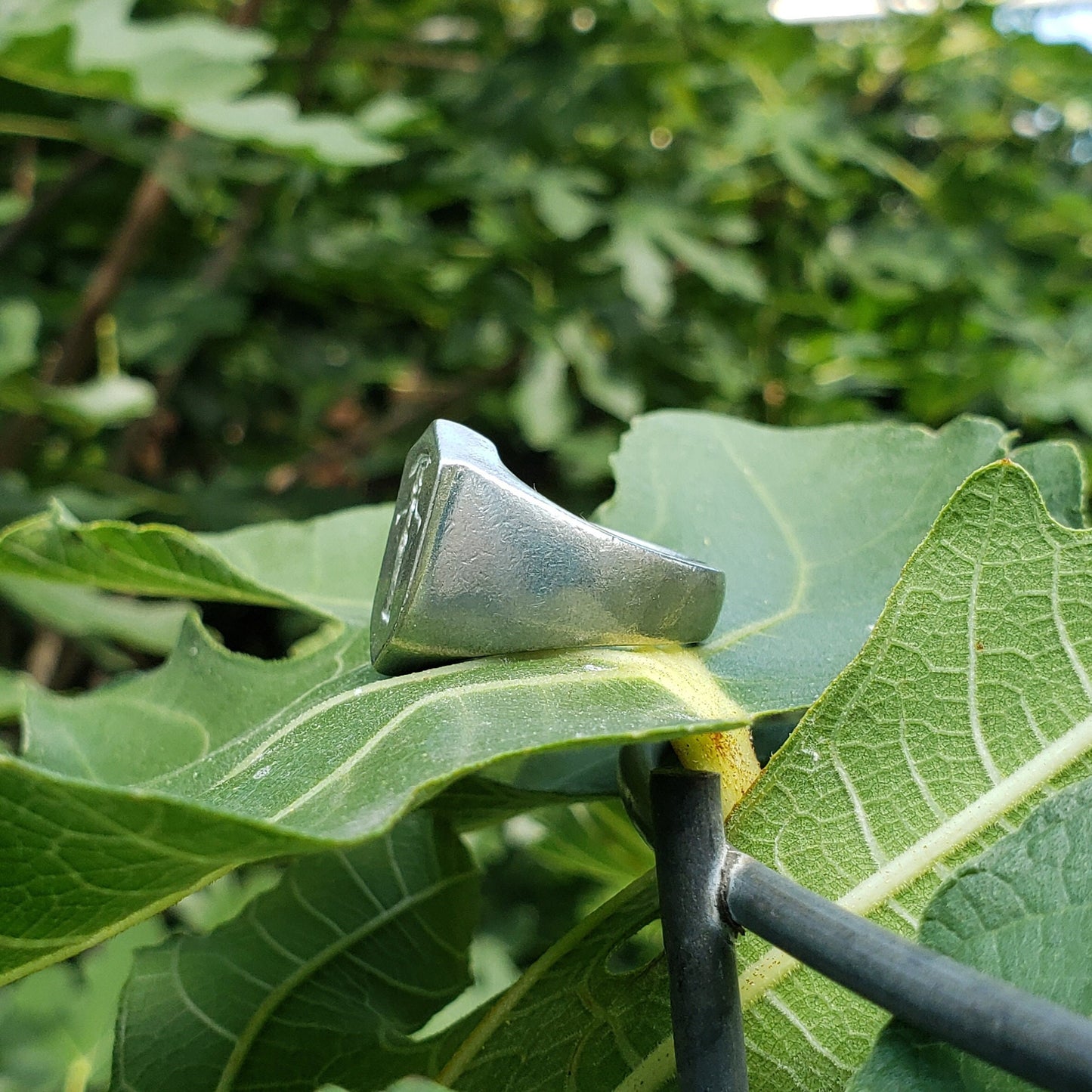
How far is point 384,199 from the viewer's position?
1.41 m

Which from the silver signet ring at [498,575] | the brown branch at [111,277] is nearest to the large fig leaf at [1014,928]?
the silver signet ring at [498,575]

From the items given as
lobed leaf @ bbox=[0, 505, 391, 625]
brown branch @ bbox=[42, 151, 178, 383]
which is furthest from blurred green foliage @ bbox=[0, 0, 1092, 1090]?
lobed leaf @ bbox=[0, 505, 391, 625]

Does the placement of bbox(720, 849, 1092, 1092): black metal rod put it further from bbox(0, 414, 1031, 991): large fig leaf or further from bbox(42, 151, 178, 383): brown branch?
bbox(42, 151, 178, 383): brown branch

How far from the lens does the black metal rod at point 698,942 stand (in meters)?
0.26

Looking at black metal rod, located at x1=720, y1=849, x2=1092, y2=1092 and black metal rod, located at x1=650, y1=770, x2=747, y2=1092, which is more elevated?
black metal rod, located at x1=720, y1=849, x2=1092, y2=1092

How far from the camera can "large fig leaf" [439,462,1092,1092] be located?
28 cm

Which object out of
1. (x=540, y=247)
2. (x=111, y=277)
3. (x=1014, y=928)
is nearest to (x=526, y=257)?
(x=540, y=247)

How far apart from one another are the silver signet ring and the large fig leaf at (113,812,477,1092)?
131 mm

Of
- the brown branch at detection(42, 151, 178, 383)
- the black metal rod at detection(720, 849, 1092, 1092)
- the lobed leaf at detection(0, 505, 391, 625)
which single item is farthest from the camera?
the brown branch at detection(42, 151, 178, 383)

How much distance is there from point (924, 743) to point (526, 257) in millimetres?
1149

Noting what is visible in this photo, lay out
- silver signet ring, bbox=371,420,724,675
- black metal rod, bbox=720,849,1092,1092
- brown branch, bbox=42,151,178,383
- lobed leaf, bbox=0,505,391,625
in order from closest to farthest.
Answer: black metal rod, bbox=720,849,1092,1092, silver signet ring, bbox=371,420,724,675, lobed leaf, bbox=0,505,391,625, brown branch, bbox=42,151,178,383

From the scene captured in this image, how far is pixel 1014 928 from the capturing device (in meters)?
0.24

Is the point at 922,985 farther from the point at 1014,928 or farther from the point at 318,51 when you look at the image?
the point at 318,51

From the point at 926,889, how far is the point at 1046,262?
144 centimetres
